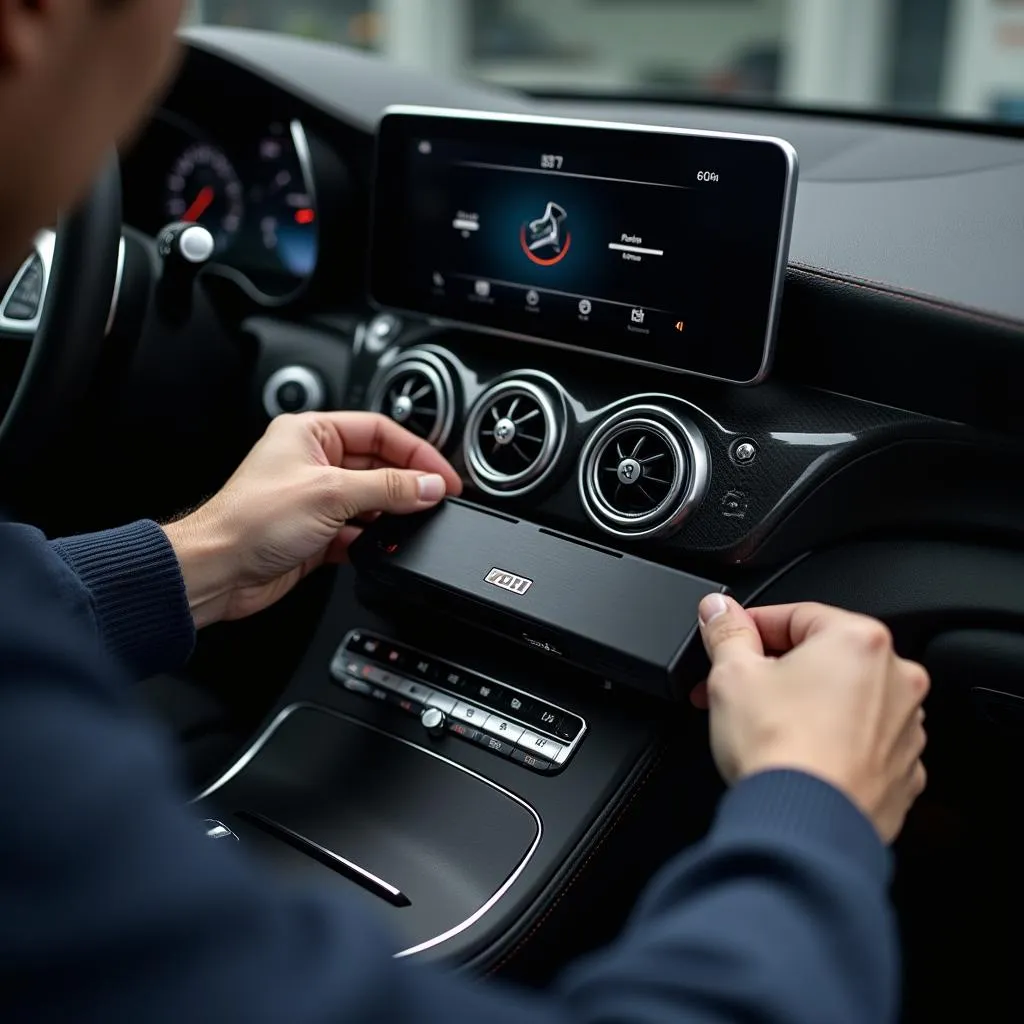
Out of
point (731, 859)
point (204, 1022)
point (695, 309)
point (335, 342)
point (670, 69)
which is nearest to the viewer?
point (204, 1022)

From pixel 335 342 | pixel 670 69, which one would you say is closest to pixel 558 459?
pixel 335 342

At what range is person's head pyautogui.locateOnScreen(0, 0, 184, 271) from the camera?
420 millimetres

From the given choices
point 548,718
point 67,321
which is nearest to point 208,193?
point 67,321

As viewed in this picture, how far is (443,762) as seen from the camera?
3.23ft

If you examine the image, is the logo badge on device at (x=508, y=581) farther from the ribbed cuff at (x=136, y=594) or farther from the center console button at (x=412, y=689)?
the ribbed cuff at (x=136, y=594)

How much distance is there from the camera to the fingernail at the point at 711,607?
0.84 metres

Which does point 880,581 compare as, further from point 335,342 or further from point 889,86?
point 889,86

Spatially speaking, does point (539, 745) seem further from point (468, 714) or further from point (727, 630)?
point (727, 630)

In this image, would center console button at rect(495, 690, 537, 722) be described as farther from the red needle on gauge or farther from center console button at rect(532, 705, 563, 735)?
the red needle on gauge

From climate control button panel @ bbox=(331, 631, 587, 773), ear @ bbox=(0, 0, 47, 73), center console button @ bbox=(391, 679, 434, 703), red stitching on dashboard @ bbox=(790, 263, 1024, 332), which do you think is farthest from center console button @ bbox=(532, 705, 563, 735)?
ear @ bbox=(0, 0, 47, 73)

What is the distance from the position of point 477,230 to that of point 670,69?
5.50m

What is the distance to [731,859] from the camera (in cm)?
55

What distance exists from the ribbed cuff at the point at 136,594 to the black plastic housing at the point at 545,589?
7.1 inches

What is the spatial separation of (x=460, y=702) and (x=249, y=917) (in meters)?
0.57
